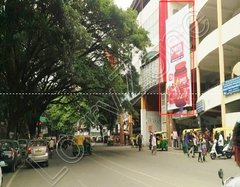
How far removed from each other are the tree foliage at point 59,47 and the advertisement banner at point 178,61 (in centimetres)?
597

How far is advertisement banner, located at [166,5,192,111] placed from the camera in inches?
1638

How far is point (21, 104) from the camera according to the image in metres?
33.6

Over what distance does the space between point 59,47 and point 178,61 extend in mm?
19915

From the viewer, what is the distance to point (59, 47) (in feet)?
81.3

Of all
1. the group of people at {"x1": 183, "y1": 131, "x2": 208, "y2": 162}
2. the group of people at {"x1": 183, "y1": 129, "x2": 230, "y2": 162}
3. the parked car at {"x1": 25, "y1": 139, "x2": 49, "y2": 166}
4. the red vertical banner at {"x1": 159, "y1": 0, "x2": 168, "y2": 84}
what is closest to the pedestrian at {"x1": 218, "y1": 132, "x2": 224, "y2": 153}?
the group of people at {"x1": 183, "y1": 129, "x2": 230, "y2": 162}

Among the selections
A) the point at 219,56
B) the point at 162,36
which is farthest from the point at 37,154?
the point at 162,36

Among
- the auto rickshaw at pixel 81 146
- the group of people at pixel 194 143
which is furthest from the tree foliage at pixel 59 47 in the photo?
the group of people at pixel 194 143

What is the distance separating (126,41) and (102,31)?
184 cm

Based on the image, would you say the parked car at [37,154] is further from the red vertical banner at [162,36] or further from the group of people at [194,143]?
the red vertical banner at [162,36]

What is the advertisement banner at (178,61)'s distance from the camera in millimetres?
41594

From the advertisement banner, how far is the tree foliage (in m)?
5.97

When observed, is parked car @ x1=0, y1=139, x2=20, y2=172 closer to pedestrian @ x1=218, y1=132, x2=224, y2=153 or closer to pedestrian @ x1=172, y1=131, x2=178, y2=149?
pedestrian @ x1=218, y1=132, x2=224, y2=153

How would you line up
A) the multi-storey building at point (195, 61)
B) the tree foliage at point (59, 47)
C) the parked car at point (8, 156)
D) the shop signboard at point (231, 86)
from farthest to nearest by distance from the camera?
the multi-storey building at point (195, 61) → the shop signboard at point (231, 86) → the tree foliage at point (59, 47) → the parked car at point (8, 156)

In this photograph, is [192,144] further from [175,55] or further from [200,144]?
[175,55]
